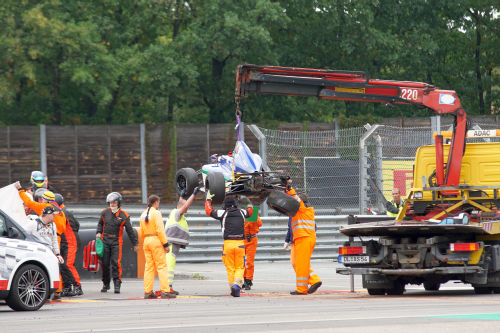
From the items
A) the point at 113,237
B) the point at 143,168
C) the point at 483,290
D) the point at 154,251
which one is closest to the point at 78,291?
the point at 113,237

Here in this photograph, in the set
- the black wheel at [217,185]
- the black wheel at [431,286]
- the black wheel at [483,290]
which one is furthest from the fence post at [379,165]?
the black wheel at [217,185]

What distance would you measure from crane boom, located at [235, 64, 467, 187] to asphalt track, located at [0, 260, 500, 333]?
2.52 m

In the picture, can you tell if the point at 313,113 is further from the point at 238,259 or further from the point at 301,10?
the point at 238,259

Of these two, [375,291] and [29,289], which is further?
[375,291]

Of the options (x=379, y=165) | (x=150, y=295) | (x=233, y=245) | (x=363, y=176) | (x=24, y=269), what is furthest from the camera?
(x=379, y=165)

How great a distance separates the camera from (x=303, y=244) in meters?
16.9

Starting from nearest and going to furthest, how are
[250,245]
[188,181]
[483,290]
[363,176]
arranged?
[483,290] < [188,181] < [250,245] < [363,176]

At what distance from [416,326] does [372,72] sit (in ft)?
105

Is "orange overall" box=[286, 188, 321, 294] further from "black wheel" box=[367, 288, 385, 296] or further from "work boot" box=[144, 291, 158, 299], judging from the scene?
"work boot" box=[144, 291, 158, 299]

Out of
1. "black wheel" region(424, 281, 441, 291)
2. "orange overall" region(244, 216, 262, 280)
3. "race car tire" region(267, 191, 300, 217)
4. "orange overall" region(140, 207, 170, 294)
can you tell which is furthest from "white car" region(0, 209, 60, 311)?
"black wheel" region(424, 281, 441, 291)

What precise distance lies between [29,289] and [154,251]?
8.66 feet

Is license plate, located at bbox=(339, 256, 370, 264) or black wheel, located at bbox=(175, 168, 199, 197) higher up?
black wheel, located at bbox=(175, 168, 199, 197)

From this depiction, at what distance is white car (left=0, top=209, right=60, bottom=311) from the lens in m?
14.3

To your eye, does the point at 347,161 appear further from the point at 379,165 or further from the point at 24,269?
the point at 24,269
